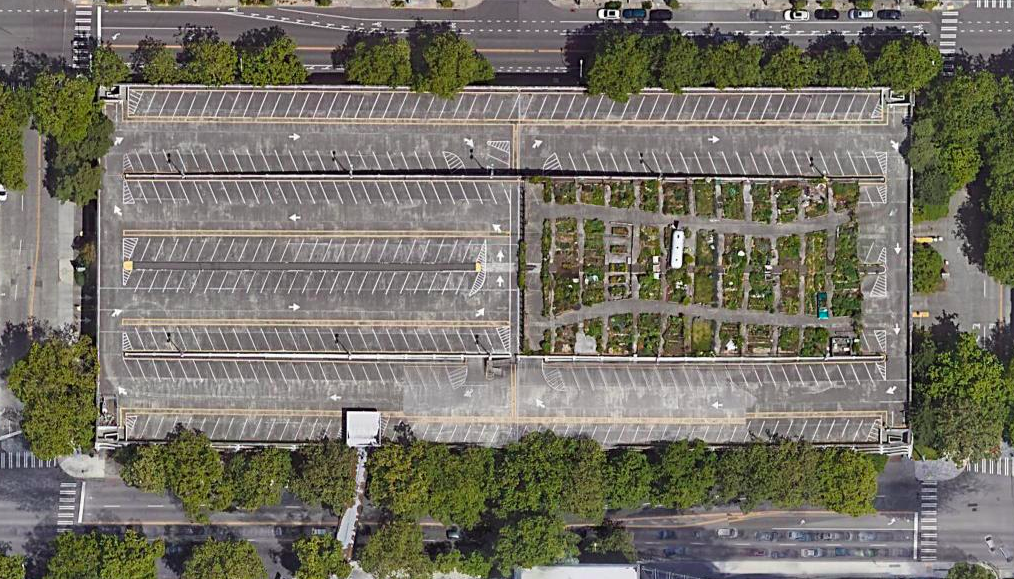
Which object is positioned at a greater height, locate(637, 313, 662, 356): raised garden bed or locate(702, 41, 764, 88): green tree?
locate(702, 41, 764, 88): green tree

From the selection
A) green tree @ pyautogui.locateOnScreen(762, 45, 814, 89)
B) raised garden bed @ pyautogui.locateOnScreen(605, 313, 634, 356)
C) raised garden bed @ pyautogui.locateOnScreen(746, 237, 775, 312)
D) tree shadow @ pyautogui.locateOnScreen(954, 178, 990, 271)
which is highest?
green tree @ pyautogui.locateOnScreen(762, 45, 814, 89)

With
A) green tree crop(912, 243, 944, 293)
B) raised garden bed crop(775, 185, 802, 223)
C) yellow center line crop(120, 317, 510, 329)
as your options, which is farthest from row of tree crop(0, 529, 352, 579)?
green tree crop(912, 243, 944, 293)

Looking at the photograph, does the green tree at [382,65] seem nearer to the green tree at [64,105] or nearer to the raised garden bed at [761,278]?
the green tree at [64,105]

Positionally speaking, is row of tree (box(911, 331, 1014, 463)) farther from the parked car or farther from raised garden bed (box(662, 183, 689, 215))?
raised garden bed (box(662, 183, 689, 215))

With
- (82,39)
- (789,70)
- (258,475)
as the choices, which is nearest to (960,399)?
(789,70)

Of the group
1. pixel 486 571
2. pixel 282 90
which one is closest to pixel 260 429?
pixel 486 571

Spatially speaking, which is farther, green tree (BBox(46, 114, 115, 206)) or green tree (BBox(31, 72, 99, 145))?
green tree (BBox(46, 114, 115, 206))

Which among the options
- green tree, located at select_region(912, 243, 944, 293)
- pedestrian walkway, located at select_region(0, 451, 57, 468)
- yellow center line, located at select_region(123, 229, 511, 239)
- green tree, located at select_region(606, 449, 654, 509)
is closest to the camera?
green tree, located at select_region(606, 449, 654, 509)

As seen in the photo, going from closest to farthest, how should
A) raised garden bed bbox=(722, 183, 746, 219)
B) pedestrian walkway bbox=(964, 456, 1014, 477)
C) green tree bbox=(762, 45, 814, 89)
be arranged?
green tree bbox=(762, 45, 814, 89) → raised garden bed bbox=(722, 183, 746, 219) → pedestrian walkway bbox=(964, 456, 1014, 477)
